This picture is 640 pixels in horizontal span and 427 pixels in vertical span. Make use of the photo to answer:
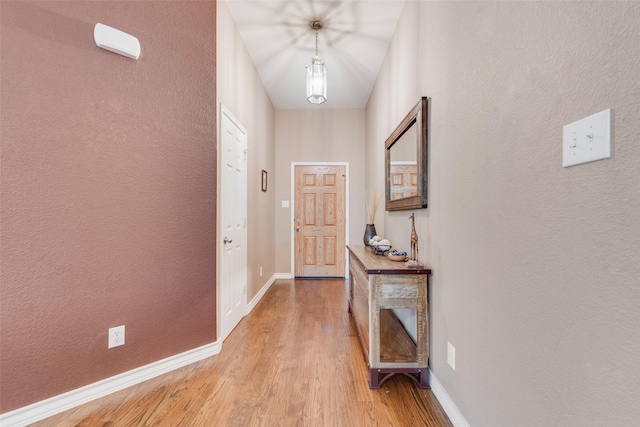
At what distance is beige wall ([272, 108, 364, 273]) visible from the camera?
4.86m

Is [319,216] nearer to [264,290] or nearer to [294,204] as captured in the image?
[294,204]

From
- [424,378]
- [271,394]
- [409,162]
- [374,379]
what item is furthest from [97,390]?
[409,162]

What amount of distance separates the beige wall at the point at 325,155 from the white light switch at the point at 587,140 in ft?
13.3

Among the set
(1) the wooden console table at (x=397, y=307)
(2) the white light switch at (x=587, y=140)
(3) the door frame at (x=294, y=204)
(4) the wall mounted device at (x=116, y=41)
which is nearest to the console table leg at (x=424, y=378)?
(1) the wooden console table at (x=397, y=307)

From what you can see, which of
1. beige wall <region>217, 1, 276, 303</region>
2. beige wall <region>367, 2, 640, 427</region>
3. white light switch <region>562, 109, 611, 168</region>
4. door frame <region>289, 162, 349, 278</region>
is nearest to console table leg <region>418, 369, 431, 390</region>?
beige wall <region>367, 2, 640, 427</region>

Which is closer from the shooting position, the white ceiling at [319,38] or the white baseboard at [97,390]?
the white baseboard at [97,390]

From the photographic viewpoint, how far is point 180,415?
1556 mm

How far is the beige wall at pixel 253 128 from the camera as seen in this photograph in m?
2.54

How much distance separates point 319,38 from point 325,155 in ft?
6.78

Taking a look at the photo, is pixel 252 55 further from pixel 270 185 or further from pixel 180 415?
pixel 180 415

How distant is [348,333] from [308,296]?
127 cm

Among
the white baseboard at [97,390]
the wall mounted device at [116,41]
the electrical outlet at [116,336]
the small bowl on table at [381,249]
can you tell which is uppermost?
the wall mounted device at [116,41]

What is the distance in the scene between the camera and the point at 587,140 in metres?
0.75

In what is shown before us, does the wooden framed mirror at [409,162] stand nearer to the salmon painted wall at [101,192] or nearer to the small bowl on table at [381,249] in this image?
the small bowl on table at [381,249]
